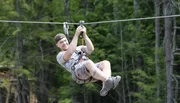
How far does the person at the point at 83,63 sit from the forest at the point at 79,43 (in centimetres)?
770

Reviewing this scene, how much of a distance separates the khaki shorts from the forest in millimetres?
7720

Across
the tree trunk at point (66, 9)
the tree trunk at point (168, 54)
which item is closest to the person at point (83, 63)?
the tree trunk at point (168, 54)

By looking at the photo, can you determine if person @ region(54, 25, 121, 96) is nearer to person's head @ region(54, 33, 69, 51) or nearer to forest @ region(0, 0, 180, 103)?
person's head @ region(54, 33, 69, 51)

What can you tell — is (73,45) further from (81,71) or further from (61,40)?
(81,71)

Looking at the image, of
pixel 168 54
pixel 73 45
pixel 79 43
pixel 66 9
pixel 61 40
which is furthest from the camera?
pixel 66 9

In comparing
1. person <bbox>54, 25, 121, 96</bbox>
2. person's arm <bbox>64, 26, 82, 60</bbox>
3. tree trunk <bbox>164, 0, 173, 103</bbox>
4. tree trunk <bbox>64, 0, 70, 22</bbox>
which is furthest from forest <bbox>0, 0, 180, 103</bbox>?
person's arm <bbox>64, 26, 82, 60</bbox>

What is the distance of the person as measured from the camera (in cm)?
498

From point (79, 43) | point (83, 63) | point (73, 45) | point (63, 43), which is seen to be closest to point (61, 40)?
point (63, 43)

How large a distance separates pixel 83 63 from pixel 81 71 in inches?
3.8

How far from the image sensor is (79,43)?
44.6 feet

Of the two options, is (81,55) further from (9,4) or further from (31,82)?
(31,82)

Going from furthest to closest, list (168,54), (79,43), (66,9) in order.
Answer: (66,9)
(79,43)
(168,54)

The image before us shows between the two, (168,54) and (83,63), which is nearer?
(83,63)

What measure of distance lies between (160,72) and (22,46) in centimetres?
456
